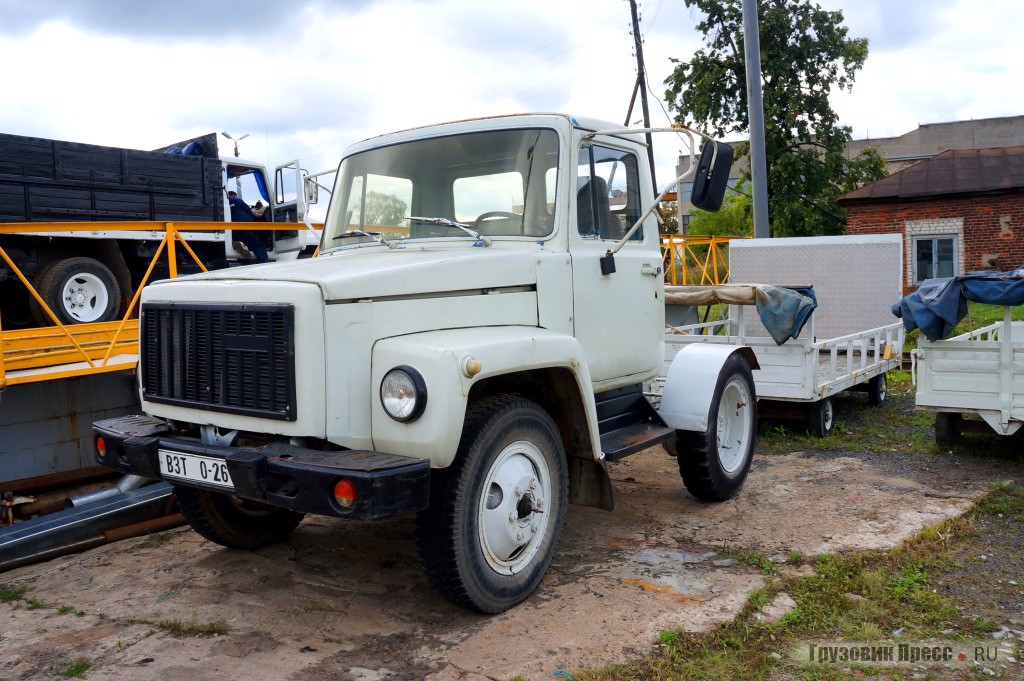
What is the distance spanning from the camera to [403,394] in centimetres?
→ 333

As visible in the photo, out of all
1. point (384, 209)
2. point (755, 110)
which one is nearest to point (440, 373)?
point (384, 209)

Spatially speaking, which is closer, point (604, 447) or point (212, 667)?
point (212, 667)

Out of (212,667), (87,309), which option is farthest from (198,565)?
(87,309)

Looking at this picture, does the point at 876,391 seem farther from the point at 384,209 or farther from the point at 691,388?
the point at 384,209

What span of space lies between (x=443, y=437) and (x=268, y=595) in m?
1.53

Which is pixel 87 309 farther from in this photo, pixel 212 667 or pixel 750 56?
pixel 750 56

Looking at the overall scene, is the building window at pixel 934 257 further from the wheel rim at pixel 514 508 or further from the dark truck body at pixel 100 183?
the wheel rim at pixel 514 508

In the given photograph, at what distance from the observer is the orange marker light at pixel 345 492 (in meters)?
3.13

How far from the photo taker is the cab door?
14.8 feet

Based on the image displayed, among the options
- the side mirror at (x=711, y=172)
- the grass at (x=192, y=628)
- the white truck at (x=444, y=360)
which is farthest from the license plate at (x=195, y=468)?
the side mirror at (x=711, y=172)

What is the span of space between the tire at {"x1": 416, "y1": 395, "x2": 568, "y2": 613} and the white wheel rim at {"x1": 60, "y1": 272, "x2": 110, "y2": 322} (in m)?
7.03

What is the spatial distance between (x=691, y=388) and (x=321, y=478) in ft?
9.39

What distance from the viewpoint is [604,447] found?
4543 millimetres

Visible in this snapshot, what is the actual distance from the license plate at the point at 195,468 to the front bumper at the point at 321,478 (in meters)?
0.03
